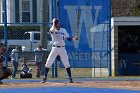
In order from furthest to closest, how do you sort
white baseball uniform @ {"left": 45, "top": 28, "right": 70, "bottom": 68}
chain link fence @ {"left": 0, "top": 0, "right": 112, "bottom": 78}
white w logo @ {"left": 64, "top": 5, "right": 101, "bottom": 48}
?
white w logo @ {"left": 64, "top": 5, "right": 101, "bottom": 48}, chain link fence @ {"left": 0, "top": 0, "right": 112, "bottom": 78}, white baseball uniform @ {"left": 45, "top": 28, "right": 70, "bottom": 68}

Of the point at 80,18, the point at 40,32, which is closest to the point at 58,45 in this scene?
the point at 80,18

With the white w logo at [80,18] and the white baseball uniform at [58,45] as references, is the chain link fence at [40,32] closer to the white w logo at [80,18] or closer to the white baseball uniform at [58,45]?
the white w logo at [80,18]

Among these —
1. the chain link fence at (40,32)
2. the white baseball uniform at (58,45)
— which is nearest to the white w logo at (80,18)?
A: the chain link fence at (40,32)

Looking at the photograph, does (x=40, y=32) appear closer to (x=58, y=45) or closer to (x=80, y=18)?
(x=80, y=18)

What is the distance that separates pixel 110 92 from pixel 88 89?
824mm

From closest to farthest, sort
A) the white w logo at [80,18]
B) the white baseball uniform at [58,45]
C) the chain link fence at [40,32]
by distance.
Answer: the white baseball uniform at [58,45] → the chain link fence at [40,32] → the white w logo at [80,18]

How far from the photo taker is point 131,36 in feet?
83.7

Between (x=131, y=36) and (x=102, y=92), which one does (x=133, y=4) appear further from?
(x=102, y=92)

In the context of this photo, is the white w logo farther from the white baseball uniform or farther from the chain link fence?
the white baseball uniform

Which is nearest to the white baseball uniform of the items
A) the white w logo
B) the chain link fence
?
the chain link fence

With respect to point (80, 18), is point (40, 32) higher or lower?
lower

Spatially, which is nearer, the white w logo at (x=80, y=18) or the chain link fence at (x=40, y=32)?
the chain link fence at (x=40, y=32)

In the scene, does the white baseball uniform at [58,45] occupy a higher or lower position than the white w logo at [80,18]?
lower

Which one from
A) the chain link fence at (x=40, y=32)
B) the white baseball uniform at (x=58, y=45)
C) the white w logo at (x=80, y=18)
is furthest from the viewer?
the white w logo at (x=80, y=18)
